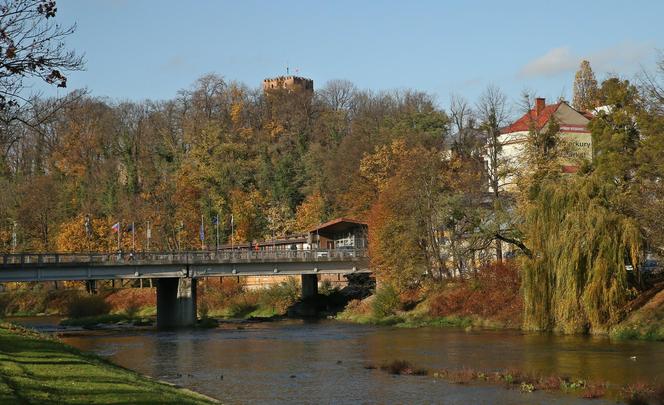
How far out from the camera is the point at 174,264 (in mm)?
83875

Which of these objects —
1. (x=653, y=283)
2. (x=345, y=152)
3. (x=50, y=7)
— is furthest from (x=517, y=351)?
(x=345, y=152)

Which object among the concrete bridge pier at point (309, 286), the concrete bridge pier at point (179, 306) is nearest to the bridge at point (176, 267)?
the concrete bridge pier at point (179, 306)

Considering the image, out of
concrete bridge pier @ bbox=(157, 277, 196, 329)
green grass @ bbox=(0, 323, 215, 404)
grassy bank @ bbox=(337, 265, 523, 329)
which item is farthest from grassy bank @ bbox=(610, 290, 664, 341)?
concrete bridge pier @ bbox=(157, 277, 196, 329)

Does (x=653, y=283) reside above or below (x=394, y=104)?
below

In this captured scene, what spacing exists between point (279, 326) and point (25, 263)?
2143cm

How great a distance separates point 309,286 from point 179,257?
18.0 metres

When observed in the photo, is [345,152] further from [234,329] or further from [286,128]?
[234,329]

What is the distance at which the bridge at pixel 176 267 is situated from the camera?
3014 inches

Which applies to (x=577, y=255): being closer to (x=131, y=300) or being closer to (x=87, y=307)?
(x=87, y=307)

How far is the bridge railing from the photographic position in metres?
77.2

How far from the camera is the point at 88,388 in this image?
23391mm

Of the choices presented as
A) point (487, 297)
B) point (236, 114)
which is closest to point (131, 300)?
point (236, 114)

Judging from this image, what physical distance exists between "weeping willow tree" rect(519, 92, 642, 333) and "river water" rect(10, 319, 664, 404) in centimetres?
211

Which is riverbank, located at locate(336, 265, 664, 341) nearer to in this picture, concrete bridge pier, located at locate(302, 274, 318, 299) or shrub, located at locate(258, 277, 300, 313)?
concrete bridge pier, located at locate(302, 274, 318, 299)
